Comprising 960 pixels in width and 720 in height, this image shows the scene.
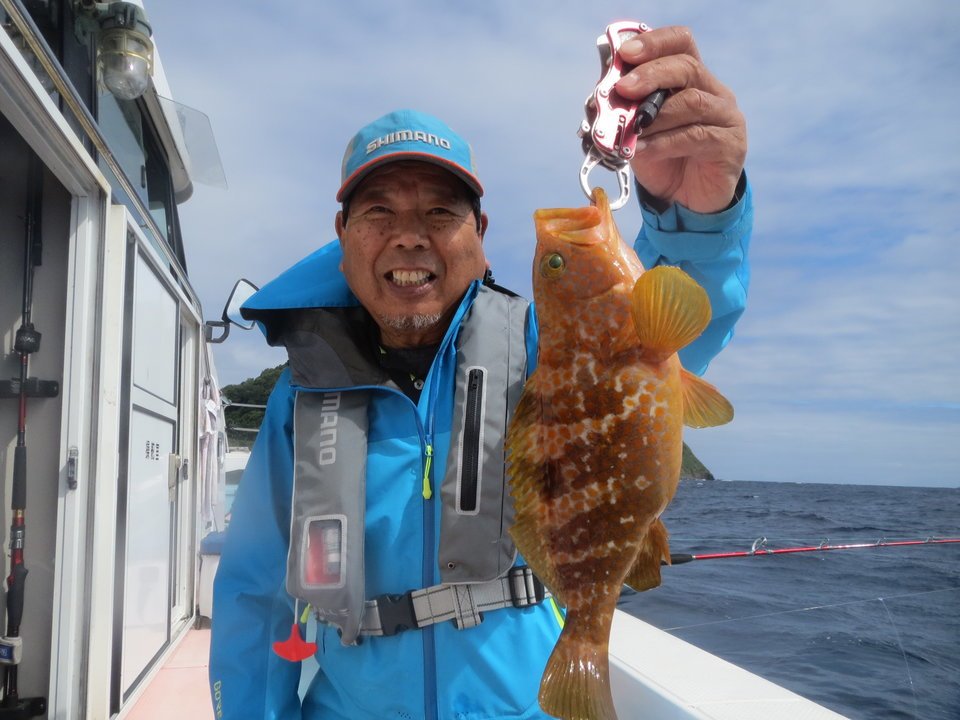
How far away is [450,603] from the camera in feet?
6.62

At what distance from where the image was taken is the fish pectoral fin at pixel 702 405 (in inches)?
62.3

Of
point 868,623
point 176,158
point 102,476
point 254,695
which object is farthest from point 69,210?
point 868,623

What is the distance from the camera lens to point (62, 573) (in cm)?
330

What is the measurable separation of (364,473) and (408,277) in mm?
636

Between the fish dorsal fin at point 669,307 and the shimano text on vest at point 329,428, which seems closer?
the fish dorsal fin at point 669,307

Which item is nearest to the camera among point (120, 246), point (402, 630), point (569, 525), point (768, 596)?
point (569, 525)

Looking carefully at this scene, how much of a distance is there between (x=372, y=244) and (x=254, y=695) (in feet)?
5.09

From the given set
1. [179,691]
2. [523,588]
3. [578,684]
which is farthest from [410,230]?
[179,691]

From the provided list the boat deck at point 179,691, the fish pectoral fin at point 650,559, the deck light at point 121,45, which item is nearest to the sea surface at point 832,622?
the boat deck at point 179,691

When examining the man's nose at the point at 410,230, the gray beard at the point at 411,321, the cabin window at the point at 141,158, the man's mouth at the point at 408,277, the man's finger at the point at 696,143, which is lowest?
the gray beard at the point at 411,321

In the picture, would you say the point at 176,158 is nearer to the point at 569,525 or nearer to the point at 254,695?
the point at 254,695

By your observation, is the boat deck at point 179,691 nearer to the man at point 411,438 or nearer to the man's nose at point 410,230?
the man at point 411,438

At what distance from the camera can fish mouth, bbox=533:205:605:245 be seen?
1.72m

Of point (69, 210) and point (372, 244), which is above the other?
point (69, 210)
